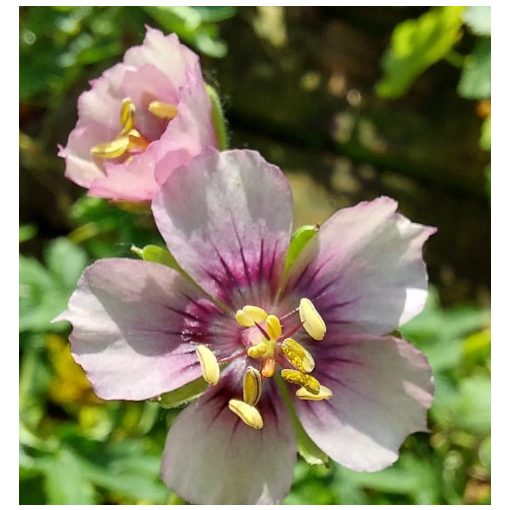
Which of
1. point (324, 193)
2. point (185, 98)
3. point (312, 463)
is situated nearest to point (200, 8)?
point (185, 98)

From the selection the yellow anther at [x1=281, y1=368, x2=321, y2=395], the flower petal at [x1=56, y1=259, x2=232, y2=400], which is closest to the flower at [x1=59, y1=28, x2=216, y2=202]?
the flower petal at [x1=56, y1=259, x2=232, y2=400]

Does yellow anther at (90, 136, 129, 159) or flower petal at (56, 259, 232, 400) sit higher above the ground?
yellow anther at (90, 136, 129, 159)

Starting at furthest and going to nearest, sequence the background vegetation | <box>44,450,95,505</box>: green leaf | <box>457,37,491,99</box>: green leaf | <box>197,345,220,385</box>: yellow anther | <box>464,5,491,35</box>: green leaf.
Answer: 1. <box>457,37,491,99</box>: green leaf
2. <box>464,5,491,35</box>: green leaf
3. the background vegetation
4. <box>44,450,95,505</box>: green leaf
5. <box>197,345,220,385</box>: yellow anther

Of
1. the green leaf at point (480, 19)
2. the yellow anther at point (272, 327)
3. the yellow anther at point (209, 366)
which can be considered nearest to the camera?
the yellow anther at point (209, 366)

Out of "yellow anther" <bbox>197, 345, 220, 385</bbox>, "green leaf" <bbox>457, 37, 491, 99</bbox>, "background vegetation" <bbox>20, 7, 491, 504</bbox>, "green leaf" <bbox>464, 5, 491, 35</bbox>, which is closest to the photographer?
"yellow anther" <bbox>197, 345, 220, 385</bbox>

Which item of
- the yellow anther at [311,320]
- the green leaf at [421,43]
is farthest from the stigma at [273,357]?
the green leaf at [421,43]

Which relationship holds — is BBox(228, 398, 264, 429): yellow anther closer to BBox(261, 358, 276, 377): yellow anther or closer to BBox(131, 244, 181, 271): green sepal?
BBox(261, 358, 276, 377): yellow anther

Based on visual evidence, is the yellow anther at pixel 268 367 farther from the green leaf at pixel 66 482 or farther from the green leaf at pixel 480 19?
the green leaf at pixel 480 19
